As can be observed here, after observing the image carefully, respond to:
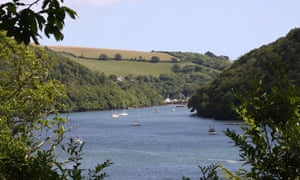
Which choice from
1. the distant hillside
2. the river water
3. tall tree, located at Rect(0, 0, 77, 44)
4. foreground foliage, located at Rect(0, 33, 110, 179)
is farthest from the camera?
the distant hillside

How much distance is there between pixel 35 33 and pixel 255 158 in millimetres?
3412

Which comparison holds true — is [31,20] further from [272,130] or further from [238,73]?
[238,73]

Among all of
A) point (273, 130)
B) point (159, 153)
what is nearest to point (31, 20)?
point (273, 130)

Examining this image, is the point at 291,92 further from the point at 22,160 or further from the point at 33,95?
the point at 33,95

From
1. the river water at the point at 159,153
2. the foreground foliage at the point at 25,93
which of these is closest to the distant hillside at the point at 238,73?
the river water at the point at 159,153

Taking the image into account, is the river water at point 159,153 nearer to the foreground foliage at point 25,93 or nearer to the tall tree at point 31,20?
the foreground foliage at point 25,93

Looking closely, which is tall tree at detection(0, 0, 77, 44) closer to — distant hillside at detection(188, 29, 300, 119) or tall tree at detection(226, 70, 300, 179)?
tall tree at detection(226, 70, 300, 179)

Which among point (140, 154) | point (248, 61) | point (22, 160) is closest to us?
point (22, 160)

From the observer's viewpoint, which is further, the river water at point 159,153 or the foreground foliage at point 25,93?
the river water at point 159,153

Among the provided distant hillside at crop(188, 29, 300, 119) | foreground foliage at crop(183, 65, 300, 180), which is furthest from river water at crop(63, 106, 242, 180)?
foreground foliage at crop(183, 65, 300, 180)

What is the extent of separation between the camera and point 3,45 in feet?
78.7

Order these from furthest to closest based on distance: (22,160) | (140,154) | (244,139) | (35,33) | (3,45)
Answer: (140,154), (3,45), (22,160), (244,139), (35,33)

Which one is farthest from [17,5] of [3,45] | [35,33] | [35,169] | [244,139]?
[3,45]

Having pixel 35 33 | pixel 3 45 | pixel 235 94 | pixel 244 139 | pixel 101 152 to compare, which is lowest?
pixel 101 152
